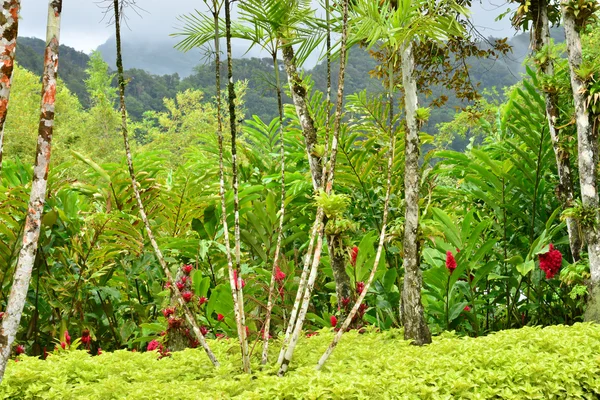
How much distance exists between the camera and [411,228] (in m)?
2.96

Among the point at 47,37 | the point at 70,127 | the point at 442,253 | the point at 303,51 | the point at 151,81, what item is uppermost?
the point at 151,81

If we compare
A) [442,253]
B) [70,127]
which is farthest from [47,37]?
[70,127]

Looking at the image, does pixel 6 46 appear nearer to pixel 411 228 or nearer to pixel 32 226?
pixel 32 226

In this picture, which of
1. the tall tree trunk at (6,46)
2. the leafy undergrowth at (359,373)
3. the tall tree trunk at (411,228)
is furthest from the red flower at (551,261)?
the tall tree trunk at (6,46)

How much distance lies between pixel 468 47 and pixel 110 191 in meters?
3.34

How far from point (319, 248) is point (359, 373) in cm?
55

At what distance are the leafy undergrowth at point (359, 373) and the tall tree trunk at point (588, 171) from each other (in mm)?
646

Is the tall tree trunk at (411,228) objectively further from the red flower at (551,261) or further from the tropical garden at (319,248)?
the red flower at (551,261)

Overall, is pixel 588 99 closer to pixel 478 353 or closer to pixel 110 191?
pixel 478 353

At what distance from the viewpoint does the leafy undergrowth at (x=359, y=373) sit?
2.06 m

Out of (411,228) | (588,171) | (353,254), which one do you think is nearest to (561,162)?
(588,171)

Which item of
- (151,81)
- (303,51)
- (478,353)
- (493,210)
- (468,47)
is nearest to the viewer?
(478,353)

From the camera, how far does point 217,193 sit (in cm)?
388

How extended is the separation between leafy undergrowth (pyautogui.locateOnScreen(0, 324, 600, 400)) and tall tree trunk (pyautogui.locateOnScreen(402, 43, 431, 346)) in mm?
158
